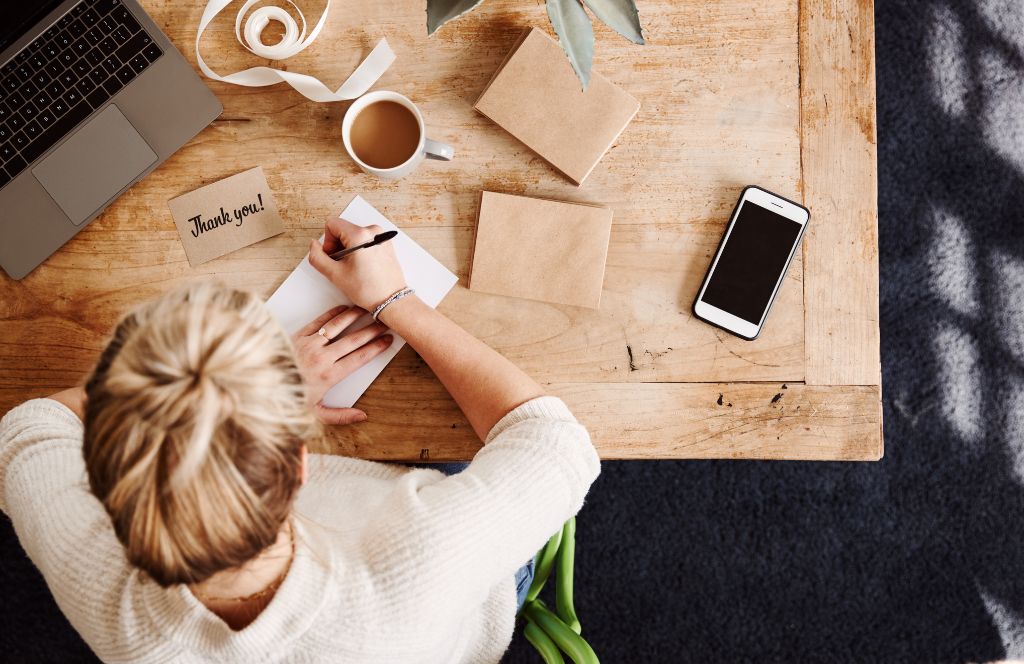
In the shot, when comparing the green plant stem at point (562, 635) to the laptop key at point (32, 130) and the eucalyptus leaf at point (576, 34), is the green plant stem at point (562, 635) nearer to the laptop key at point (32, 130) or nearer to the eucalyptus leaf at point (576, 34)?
the eucalyptus leaf at point (576, 34)

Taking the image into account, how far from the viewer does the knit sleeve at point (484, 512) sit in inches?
27.4

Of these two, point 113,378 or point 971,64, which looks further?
point 971,64

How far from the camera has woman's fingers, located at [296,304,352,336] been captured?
93cm

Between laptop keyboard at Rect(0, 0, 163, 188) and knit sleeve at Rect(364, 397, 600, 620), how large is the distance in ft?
2.20

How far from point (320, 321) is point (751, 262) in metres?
0.57

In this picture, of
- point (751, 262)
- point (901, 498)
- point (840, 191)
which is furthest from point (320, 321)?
point (901, 498)

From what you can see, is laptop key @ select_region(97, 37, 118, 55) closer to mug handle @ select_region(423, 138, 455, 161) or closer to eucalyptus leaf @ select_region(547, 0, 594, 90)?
mug handle @ select_region(423, 138, 455, 161)

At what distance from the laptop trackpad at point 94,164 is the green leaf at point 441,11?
1.49 ft

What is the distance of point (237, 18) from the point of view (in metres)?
0.94

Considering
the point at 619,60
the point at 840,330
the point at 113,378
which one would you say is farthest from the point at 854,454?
the point at 113,378

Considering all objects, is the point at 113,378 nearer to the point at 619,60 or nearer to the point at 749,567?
the point at 619,60

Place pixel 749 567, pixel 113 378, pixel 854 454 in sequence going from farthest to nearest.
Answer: pixel 749 567, pixel 854 454, pixel 113 378

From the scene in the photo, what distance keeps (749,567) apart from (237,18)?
142 cm

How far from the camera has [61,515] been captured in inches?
30.7
